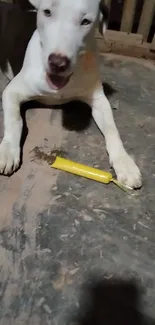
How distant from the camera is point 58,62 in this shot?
125 centimetres

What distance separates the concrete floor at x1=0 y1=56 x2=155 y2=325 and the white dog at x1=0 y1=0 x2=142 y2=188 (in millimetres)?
64

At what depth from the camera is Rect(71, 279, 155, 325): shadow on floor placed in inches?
46.3

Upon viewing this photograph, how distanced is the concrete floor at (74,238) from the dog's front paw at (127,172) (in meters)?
0.04

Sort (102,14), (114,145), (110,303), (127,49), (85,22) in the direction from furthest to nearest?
(127,49) → (114,145) → (102,14) → (85,22) → (110,303)

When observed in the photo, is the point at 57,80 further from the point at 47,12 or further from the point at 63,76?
the point at 47,12

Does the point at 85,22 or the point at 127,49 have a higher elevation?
the point at 85,22

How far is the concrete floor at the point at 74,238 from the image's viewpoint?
47.1 inches

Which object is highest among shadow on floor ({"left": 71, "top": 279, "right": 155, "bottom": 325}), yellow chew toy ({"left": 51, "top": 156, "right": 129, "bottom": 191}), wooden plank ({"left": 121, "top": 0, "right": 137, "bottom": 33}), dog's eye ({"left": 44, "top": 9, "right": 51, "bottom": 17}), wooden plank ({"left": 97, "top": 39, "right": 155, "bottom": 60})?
dog's eye ({"left": 44, "top": 9, "right": 51, "bottom": 17})

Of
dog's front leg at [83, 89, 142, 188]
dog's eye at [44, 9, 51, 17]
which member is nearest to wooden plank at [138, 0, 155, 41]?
dog's front leg at [83, 89, 142, 188]

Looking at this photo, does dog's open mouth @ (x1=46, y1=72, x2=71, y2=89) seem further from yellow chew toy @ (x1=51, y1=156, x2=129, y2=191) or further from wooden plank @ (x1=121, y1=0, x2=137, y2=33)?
wooden plank @ (x1=121, y1=0, x2=137, y2=33)

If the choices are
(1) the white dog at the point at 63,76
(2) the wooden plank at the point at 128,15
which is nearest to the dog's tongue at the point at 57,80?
(1) the white dog at the point at 63,76

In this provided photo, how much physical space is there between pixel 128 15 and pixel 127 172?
3.29ft

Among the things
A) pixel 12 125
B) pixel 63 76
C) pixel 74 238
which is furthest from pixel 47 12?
pixel 74 238

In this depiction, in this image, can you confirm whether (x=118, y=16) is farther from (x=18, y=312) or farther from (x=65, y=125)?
(x=18, y=312)
